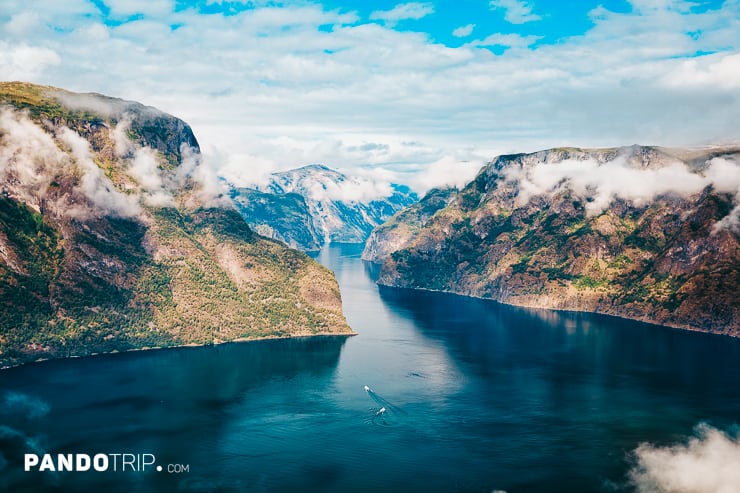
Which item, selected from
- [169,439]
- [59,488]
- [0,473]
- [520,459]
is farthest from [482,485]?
[0,473]

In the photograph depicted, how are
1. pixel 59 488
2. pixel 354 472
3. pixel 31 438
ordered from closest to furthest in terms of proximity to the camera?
1. pixel 59 488
2. pixel 354 472
3. pixel 31 438

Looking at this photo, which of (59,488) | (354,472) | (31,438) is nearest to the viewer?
(59,488)

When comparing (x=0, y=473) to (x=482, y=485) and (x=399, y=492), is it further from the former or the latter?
(x=482, y=485)

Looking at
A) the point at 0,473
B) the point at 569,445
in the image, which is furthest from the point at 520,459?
the point at 0,473

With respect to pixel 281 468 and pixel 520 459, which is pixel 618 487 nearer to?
pixel 520 459

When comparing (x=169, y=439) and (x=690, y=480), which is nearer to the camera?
(x=690, y=480)

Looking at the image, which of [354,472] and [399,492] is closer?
[399,492]
